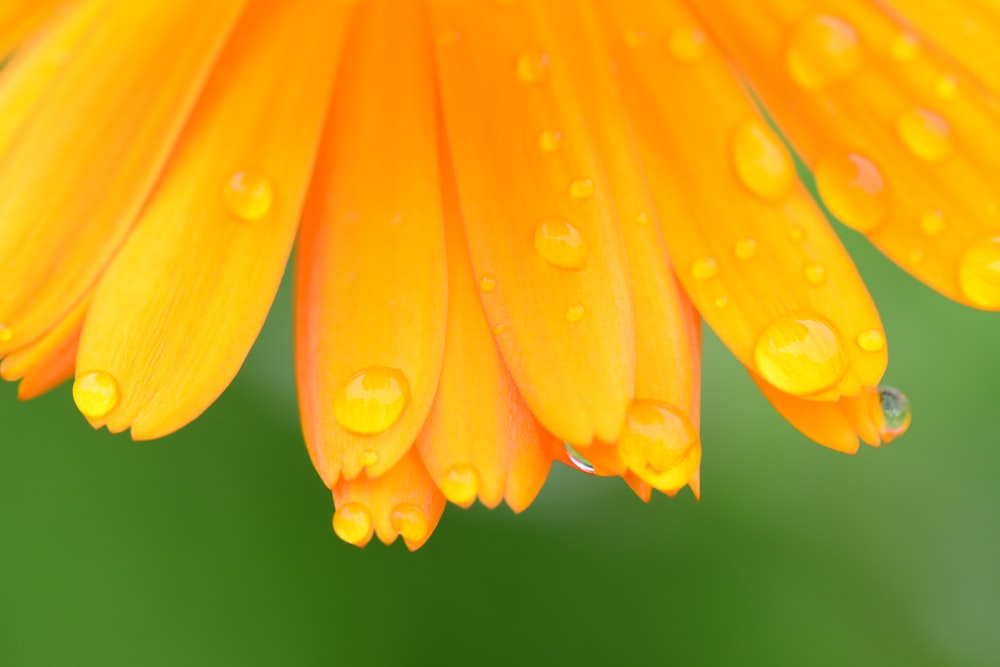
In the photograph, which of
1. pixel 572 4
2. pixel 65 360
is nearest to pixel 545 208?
pixel 572 4

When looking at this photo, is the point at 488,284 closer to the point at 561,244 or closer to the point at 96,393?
the point at 561,244

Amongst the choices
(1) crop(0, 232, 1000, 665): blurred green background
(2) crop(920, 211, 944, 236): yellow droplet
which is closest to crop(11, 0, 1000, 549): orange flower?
(2) crop(920, 211, 944, 236): yellow droplet

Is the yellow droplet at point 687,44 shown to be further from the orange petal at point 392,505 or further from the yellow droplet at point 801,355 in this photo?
the orange petal at point 392,505

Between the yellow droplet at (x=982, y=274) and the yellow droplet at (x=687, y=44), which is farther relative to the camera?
the yellow droplet at (x=687, y=44)

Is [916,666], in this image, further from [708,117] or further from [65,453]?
[65,453]

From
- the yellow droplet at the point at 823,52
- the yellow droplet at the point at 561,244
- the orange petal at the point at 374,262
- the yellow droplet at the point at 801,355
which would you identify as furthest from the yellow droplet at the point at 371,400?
the yellow droplet at the point at 823,52

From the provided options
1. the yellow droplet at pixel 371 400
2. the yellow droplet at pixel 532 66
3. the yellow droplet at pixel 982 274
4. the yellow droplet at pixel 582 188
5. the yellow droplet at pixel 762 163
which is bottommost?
the yellow droplet at pixel 371 400

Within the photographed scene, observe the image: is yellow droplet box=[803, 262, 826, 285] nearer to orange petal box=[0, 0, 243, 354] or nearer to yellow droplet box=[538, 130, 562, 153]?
yellow droplet box=[538, 130, 562, 153]
